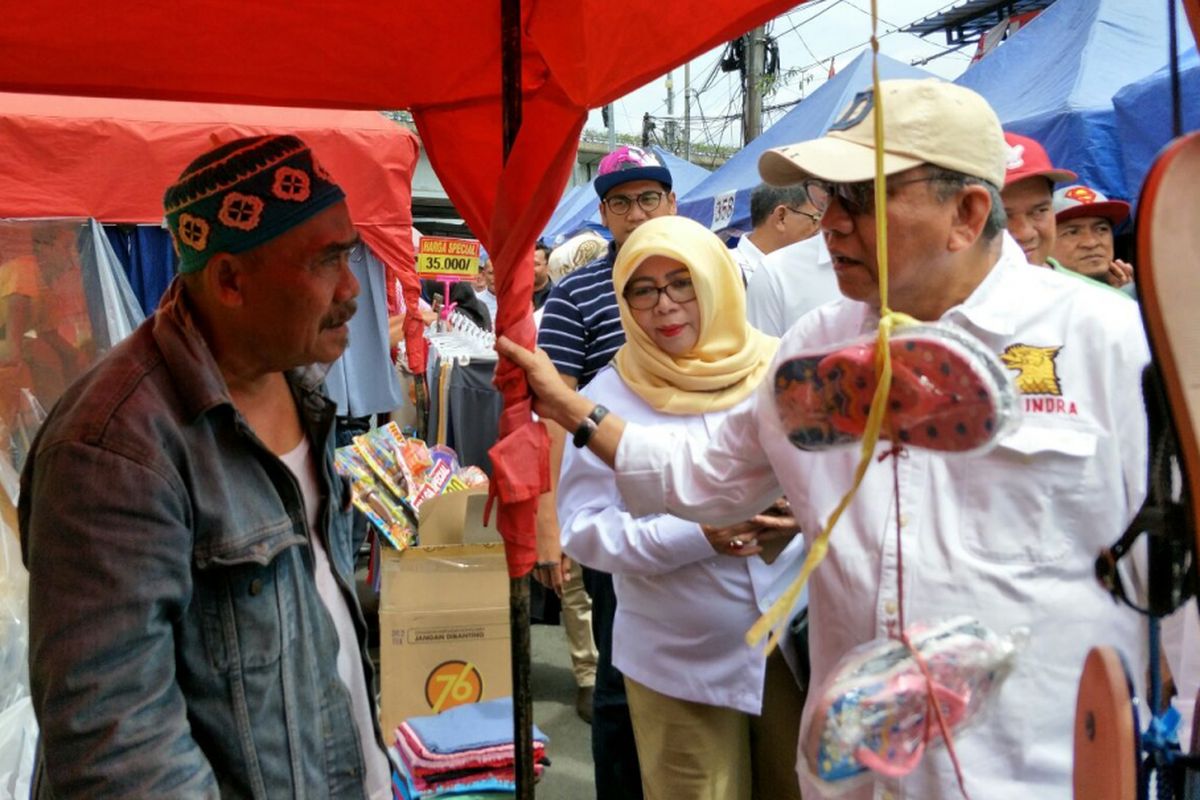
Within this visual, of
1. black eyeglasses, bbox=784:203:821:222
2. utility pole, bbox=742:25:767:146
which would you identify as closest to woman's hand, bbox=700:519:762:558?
black eyeglasses, bbox=784:203:821:222

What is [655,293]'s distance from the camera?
2496 mm

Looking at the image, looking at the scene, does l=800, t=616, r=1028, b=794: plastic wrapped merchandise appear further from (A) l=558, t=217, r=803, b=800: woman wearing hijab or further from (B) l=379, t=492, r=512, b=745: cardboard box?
(B) l=379, t=492, r=512, b=745: cardboard box

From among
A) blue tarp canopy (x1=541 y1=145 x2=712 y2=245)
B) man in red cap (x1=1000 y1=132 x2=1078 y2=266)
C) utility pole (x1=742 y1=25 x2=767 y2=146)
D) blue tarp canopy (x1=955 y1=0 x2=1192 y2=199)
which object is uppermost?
utility pole (x1=742 y1=25 x2=767 y2=146)

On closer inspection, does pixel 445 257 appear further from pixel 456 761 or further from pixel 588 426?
pixel 588 426

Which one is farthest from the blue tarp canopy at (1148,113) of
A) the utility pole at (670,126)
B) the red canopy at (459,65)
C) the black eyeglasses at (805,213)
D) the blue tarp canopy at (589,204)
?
the utility pole at (670,126)

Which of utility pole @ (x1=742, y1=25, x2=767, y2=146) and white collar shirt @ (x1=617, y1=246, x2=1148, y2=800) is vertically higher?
utility pole @ (x1=742, y1=25, x2=767, y2=146)

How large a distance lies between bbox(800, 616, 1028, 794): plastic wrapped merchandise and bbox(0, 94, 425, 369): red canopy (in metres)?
4.64

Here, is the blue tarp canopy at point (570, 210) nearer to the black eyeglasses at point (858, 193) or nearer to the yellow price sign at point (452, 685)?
the yellow price sign at point (452, 685)

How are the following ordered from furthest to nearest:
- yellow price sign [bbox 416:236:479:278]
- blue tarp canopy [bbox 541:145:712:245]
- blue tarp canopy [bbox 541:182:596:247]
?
blue tarp canopy [bbox 541:182:596:247], blue tarp canopy [bbox 541:145:712:245], yellow price sign [bbox 416:236:479:278]

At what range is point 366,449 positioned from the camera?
4422 mm

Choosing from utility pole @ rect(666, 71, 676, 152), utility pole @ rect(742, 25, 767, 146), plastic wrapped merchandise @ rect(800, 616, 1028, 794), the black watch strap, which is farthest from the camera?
utility pole @ rect(666, 71, 676, 152)

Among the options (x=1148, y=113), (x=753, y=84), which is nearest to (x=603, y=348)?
(x=1148, y=113)

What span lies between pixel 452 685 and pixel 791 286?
2076 millimetres

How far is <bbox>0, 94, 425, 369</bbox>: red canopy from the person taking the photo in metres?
5.49
